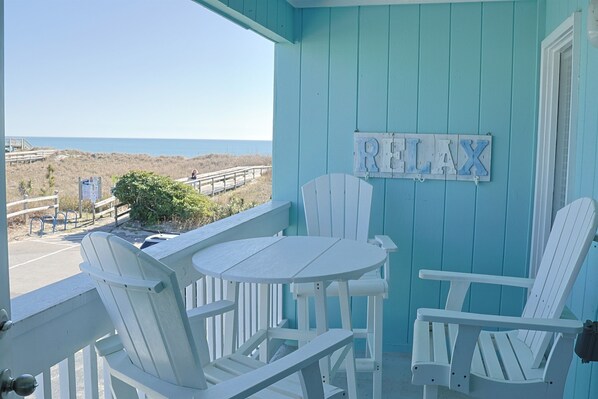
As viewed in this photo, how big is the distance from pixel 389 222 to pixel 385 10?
1.37 meters

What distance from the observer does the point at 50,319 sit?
1404 mm

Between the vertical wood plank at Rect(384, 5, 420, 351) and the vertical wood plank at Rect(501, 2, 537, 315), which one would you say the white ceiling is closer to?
the vertical wood plank at Rect(384, 5, 420, 351)

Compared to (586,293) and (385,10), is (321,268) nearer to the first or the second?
(586,293)

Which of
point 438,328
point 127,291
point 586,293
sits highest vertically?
point 127,291

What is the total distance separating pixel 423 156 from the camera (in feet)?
11.9

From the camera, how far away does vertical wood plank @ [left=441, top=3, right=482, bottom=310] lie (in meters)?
3.54

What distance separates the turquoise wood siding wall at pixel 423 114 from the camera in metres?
3.52

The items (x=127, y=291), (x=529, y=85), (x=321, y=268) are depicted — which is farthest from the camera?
(x=529, y=85)

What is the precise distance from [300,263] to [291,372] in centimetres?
81

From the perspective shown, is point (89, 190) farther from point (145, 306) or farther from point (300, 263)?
point (145, 306)

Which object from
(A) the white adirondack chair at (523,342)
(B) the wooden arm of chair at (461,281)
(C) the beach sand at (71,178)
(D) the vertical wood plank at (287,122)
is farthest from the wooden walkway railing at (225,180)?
(A) the white adirondack chair at (523,342)

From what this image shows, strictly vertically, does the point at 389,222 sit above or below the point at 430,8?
below

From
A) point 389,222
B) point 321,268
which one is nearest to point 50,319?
point 321,268

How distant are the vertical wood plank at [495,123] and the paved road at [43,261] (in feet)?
7.84
